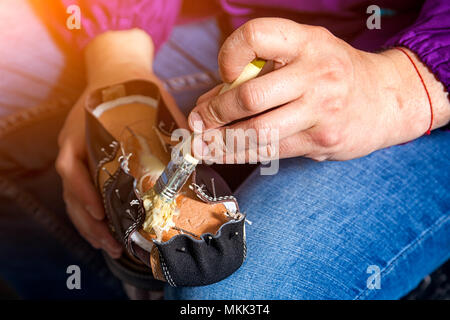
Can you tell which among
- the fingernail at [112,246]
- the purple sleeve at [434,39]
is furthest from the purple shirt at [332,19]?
the fingernail at [112,246]

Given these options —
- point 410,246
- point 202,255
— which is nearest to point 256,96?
point 202,255

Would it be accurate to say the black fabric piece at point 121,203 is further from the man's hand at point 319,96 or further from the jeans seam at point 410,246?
the jeans seam at point 410,246

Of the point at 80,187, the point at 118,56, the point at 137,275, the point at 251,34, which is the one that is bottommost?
the point at 137,275

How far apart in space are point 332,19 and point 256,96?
1.01 ft

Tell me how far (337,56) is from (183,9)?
16.9 inches

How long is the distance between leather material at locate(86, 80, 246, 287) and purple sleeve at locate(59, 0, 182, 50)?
6.1 inches

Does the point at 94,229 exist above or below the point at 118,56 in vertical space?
below

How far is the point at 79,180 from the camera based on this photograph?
0.61m

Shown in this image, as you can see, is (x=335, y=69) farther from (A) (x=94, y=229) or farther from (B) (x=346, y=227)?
(A) (x=94, y=229)

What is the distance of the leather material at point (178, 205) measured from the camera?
454mm

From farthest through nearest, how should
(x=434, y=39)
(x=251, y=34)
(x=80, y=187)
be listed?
1. (x=80, y=187)
2. (x=434, y=39)
3. (x=251, y=34)

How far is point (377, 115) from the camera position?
0.49m
